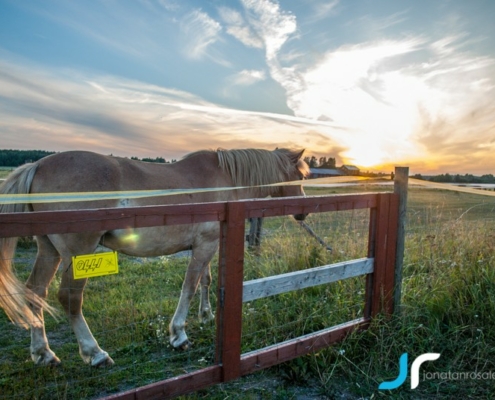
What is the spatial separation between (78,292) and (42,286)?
1.33 feet

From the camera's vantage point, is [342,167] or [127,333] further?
[342,167]

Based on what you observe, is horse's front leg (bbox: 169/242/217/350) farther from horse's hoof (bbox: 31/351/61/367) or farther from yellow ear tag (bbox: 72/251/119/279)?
yellow ear tag (bbox: 72/251/119/279)

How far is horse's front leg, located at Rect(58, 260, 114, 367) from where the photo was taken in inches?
128

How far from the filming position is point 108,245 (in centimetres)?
354

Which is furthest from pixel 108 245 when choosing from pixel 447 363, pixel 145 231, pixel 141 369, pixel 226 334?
pixel 447 363

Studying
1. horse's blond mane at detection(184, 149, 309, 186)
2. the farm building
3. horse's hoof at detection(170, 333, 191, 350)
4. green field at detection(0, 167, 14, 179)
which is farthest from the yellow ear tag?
the farm building

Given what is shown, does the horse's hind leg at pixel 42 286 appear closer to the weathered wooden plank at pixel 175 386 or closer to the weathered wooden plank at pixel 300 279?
the weathered wooden plank at pixel 175 386

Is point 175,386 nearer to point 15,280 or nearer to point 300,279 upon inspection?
point 300,279

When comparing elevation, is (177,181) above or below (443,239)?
above

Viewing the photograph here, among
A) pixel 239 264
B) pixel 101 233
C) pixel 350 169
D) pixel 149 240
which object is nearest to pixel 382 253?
pixel 239 264

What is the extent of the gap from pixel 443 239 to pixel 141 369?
14.0ft

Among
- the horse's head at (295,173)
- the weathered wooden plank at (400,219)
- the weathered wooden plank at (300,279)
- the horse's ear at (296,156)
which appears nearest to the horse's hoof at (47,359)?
the weathered wooden plank at (300,279)

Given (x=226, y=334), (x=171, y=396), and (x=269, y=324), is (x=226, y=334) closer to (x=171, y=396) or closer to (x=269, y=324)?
(x=171, y=396)

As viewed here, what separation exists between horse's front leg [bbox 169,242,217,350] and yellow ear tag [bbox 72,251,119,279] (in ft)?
5.15
